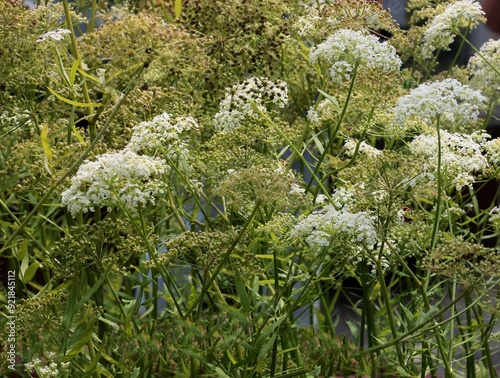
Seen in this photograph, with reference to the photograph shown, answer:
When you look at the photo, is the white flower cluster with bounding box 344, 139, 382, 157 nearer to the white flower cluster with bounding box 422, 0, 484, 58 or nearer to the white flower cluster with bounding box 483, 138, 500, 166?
the white flower cluster with bounding box 483, 138, 500, 166

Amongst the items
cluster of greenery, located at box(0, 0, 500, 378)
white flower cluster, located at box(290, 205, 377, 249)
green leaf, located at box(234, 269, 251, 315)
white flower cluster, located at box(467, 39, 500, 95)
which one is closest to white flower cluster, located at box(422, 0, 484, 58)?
white flower cluster, located at box(467, 39, 500, 95)

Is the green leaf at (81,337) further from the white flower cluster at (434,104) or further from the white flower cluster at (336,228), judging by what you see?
the white flower cluster at (434,104)

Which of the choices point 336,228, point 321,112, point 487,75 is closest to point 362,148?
point 321,112

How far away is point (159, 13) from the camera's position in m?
1.95

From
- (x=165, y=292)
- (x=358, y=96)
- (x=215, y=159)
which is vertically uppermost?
(x=358, y=96)

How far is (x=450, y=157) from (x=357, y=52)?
0.24 m

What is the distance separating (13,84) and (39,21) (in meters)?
0.17

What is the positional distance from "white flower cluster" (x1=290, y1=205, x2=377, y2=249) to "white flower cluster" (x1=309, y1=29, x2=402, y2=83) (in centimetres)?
29

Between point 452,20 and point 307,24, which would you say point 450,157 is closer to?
point 307,24

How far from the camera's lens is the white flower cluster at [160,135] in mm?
1307

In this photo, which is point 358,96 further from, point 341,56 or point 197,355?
point 197,355

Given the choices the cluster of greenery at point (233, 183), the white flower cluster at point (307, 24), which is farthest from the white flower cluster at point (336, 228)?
the white flower cluster at point (307, 24)

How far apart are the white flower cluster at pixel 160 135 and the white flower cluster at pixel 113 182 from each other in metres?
0.06

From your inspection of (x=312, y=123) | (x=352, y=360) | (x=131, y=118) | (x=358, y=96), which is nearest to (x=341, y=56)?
(x=358, y=96)
